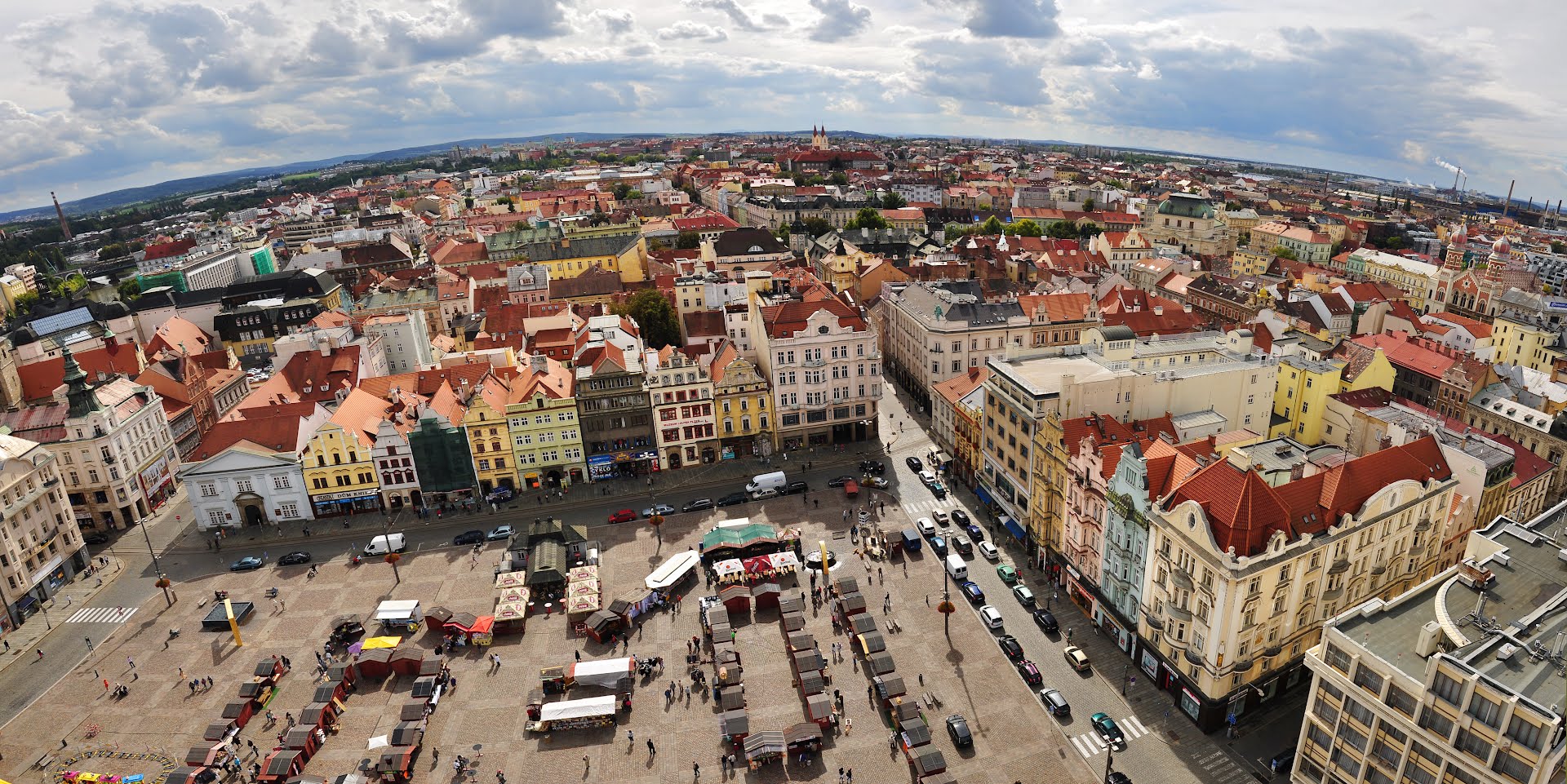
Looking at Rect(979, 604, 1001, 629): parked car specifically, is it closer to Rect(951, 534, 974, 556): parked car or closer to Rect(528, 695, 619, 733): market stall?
Rect(951, 534, 974, 556): parked car

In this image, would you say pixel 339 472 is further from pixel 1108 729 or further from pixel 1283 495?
pixel 1283 495

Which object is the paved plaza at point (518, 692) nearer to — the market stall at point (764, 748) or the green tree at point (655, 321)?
the market stall at point (764, 748)

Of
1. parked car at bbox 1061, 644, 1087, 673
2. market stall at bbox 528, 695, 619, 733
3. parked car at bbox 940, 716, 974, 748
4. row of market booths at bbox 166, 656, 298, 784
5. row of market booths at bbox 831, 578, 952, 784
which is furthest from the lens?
parked car at bbox 1061, 644, 1087, 673

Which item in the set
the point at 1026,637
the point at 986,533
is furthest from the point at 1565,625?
the point at 986,533

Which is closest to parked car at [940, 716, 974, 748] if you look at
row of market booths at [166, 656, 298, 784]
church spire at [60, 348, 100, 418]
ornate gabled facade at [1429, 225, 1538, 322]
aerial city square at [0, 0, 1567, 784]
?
aerial city square at [0, 0, 1567, 784]

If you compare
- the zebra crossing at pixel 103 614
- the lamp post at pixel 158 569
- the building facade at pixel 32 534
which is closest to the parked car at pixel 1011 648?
the lamp post at pixel 158 569
